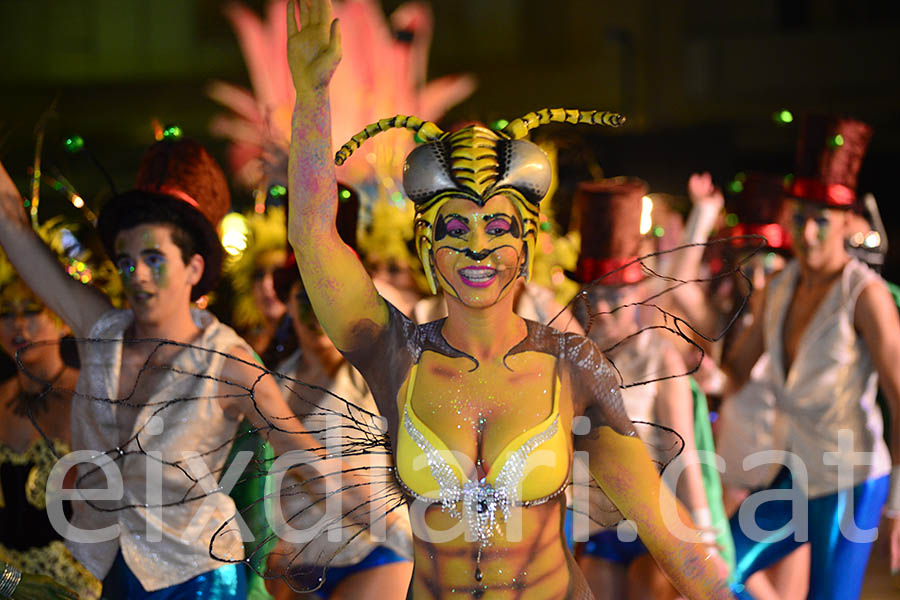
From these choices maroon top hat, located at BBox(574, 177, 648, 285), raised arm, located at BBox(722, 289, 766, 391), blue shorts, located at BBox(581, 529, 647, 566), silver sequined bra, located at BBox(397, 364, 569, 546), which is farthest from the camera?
raised arm, located at BBox(722, 289, 766, 391)

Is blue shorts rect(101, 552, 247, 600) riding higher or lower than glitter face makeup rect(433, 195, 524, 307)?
lower

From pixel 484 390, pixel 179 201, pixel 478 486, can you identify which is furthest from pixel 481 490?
pixel 179 201

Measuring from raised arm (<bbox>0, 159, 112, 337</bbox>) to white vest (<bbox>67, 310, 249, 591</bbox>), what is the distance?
141 millimetres

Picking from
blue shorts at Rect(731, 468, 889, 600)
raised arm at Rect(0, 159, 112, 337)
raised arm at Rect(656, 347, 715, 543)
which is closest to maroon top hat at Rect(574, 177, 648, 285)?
raised arm at Rect(656, 347, 715, 543)

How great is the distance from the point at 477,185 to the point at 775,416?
2.93m

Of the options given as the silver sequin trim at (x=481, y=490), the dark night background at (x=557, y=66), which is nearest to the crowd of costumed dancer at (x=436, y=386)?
the silver sequin trim at (x=481, y=490)

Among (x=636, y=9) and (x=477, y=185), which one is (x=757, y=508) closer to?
(x=477, y=185)

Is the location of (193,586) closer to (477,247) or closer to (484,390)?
(484,390)

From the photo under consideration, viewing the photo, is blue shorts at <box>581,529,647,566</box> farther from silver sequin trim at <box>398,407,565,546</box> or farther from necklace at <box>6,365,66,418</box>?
necklace at <box>6,365,66,418</box>

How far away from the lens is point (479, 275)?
2.61 metres

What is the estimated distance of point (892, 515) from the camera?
455 centimetres

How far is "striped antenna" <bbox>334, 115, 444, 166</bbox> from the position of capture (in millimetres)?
2590

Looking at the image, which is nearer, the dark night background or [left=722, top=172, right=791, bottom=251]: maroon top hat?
[left=722, top=172, right=791, bottom=251]: maroon top hat

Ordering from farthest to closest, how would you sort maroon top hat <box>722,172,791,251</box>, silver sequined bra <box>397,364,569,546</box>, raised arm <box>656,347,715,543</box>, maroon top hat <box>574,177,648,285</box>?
maroon top hat <box>722,172,791,251</box> < maroon top hat <box>574,177,648,285</box> < raised arm <box>656,347,715,543</box> < silver sequined bra <box>397,364,569,546</box>
